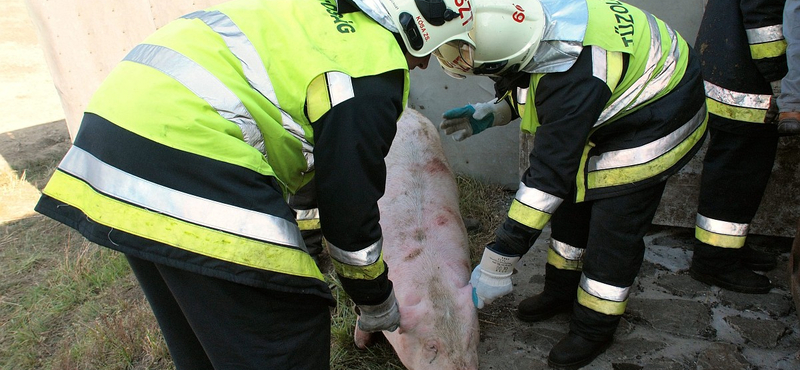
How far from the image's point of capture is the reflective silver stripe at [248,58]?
1474 mm

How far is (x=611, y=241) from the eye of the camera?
8.11ft

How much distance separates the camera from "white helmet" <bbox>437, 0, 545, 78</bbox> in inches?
76.7

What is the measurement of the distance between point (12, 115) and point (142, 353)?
653 cm

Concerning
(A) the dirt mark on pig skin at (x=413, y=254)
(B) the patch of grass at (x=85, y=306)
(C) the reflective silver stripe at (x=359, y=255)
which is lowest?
(B) the patch of grass at (x=85, y=306)

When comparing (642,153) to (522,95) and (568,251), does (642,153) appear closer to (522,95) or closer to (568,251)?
(522,95)

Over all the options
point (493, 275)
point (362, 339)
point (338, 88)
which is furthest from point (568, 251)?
point (338, 88)

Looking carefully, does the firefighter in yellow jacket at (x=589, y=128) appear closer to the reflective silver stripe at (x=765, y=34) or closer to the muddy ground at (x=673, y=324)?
the muddy ground at (x=673, y=324)

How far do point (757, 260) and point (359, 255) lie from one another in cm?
268

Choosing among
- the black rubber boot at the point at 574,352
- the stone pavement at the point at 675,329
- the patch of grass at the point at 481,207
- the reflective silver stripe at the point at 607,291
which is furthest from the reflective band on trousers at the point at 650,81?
the patch of grass at the point at 481,207

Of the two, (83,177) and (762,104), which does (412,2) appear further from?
(762,104)

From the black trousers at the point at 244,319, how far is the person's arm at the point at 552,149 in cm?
91

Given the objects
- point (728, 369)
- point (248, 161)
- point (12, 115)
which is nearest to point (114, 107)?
point (248, 161)

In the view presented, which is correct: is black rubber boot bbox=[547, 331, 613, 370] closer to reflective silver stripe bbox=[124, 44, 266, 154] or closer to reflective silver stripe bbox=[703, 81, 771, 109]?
reflective silver stripe bbox=[703, 81, 771, 109]

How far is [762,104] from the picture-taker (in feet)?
9.23
